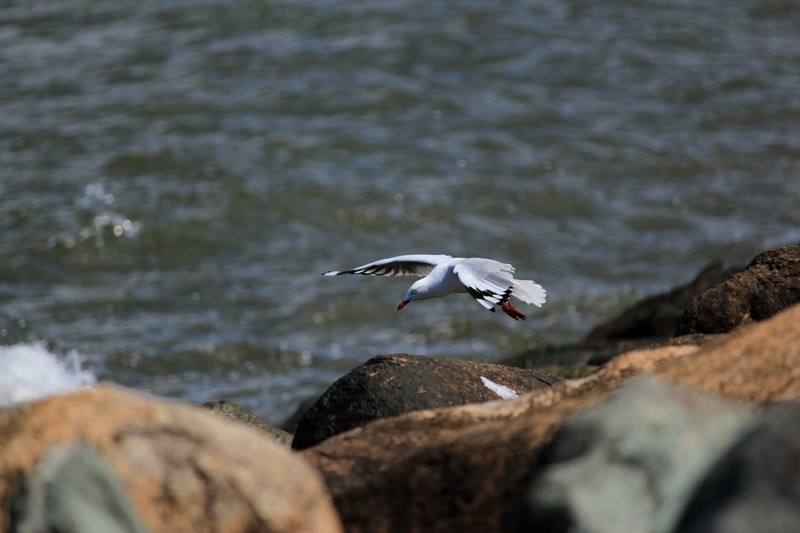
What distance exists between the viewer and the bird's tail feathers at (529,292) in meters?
7.14

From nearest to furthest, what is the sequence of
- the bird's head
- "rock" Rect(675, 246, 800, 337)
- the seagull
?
"rock" Rect(675, 246, 800, 337) → the seagull → the bird's head

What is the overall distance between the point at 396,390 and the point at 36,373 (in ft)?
12.3

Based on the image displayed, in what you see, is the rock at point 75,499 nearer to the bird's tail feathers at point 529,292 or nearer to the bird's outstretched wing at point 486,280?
the bird's outstretched wing at point 486,280

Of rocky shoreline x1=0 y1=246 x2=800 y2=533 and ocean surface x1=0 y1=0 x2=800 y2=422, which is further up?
rocky shoreline x1=0 y1=246 x2=800 y2=533

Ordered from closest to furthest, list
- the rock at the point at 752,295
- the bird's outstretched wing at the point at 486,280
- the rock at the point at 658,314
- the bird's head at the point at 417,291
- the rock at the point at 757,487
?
1. the rock at the point at 757,487
2. the rock at the point at 752,295
3. the bird's outstretched wing at the point at 486,280
4. the bird's head at the point at 417,291
5. the rock at the point at 658,314

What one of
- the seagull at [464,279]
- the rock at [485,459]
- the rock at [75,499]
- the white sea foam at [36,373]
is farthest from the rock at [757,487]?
the white sea foam at [36,373]

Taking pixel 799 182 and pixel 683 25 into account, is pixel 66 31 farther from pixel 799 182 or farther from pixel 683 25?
pixel 799 182

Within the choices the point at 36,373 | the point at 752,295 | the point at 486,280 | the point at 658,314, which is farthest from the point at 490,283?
the point at 36,373

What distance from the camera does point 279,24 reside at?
17359mm

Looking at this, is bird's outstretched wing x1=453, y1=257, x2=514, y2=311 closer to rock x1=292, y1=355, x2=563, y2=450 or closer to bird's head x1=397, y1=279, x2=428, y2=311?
bird's head x1=397, y1=279, x2=428, y2=311

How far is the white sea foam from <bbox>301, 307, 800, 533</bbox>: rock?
270 cm

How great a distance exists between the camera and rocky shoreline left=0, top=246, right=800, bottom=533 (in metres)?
3.10

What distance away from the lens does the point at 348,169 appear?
550 inches

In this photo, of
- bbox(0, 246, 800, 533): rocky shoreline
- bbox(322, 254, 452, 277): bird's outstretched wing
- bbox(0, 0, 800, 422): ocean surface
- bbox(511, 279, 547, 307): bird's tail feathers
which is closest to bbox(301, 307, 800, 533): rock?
bbox(0, 246, 800, 533): rocky shoreline
